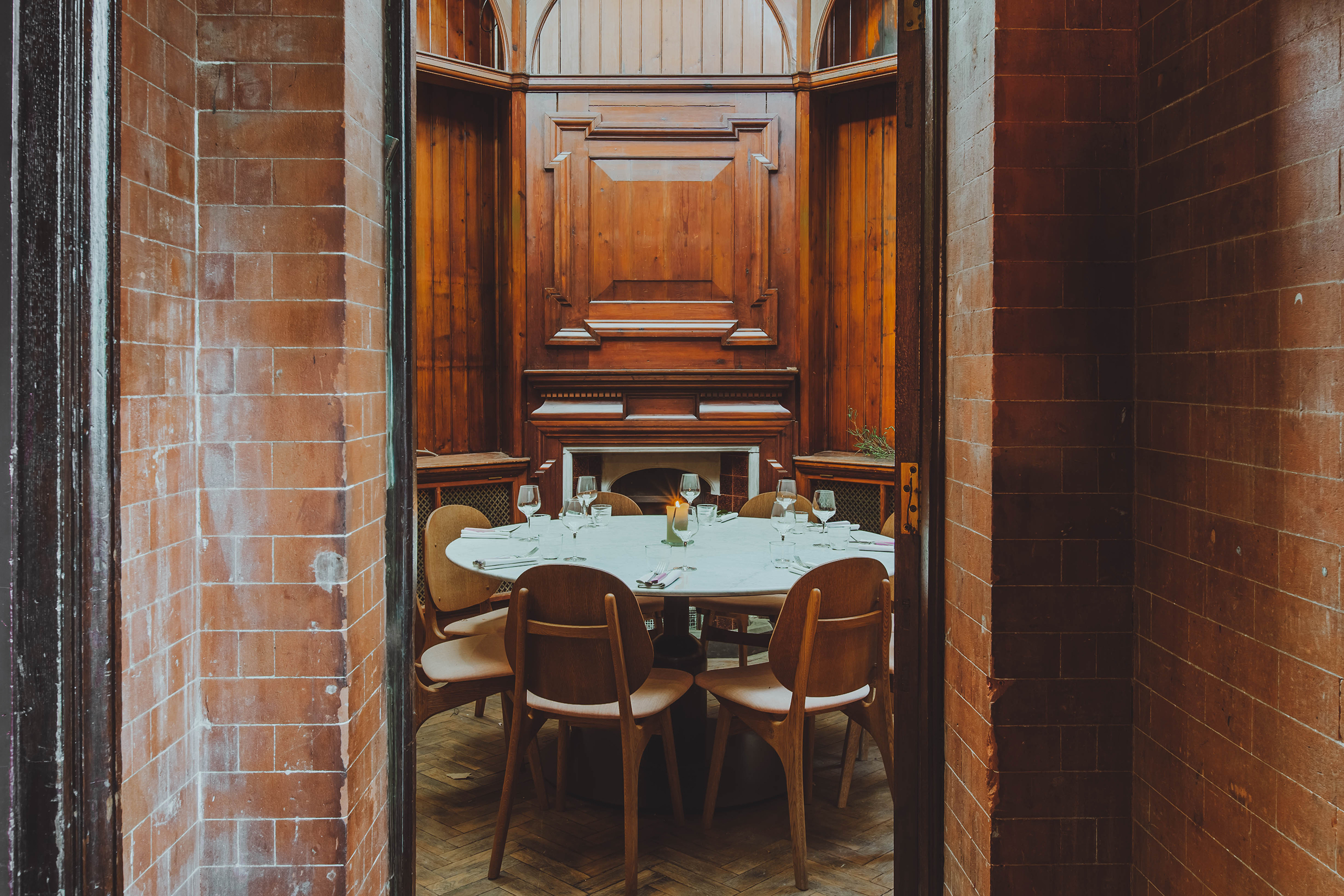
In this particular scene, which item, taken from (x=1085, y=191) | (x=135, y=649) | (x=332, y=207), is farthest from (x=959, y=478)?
(x=135, y=649)

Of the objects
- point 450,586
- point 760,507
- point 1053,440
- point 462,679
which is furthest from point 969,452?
point 760,507

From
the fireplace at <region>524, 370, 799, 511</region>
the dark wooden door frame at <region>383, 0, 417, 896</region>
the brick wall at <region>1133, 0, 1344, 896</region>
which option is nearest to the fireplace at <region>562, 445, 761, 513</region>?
the fireplace at <region>524, 370, 799, 511</region>

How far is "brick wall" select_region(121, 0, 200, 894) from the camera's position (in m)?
1.34

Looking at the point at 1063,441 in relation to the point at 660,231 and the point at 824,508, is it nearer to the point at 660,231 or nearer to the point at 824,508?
the point at 824,508

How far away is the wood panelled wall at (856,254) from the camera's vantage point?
16.4 feet

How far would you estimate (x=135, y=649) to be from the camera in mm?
1367

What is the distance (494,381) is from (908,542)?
Result: 3.72m

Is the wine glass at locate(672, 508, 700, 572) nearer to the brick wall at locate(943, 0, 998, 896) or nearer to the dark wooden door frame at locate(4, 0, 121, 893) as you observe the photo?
the brick wall at locate(943, 0, 998, 896)

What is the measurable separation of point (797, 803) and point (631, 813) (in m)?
0.44

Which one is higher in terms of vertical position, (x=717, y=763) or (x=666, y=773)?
(x=717, y=763)

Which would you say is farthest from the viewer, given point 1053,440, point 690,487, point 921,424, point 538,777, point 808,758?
point 690,487

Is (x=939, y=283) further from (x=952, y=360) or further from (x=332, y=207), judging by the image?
(x=332, y=207)

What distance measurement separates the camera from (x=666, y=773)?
3100 mm

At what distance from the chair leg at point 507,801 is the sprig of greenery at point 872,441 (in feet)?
8.49
